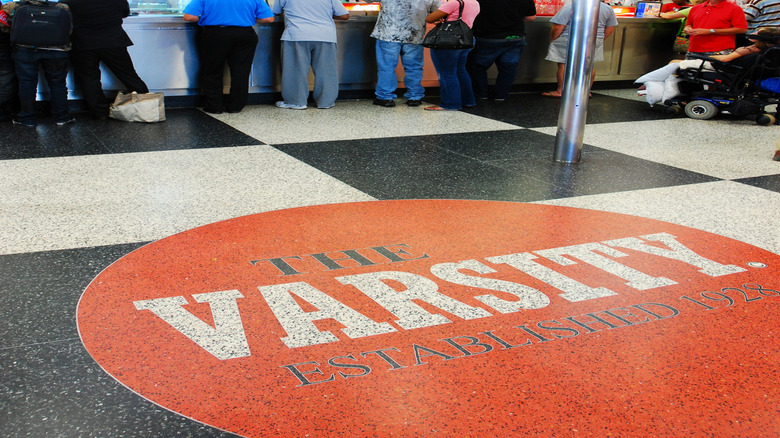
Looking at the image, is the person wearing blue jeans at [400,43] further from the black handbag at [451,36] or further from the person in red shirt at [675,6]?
the person in red shirt at [675,6]

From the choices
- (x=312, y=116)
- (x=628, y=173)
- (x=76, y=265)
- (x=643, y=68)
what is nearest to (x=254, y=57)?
(x=312, y=116)

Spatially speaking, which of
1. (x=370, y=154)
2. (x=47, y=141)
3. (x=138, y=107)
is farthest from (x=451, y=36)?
(x=47, y=141)

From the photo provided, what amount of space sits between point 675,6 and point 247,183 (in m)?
8.54

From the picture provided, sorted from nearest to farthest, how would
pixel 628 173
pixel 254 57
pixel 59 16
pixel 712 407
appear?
pixel 712 407 < pixel 628 173 < pixel 59 16 < pixel 254 57

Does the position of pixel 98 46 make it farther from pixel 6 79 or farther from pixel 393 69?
pixel 393 69

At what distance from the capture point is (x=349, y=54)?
8.56 meters

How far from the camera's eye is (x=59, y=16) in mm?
6098

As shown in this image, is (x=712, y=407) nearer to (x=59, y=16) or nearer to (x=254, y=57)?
(x=59, y=16)

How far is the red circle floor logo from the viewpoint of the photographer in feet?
6.75

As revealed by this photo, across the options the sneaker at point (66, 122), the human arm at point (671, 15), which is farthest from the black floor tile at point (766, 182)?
the sneaker at point (66, 122)

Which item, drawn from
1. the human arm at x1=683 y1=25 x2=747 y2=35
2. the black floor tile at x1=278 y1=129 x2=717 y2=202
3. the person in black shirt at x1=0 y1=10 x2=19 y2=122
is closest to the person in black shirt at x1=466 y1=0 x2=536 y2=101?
the human arm at x1=683 y1=25 x2=747 y2=35

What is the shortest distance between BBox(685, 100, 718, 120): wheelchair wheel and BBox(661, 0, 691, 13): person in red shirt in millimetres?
3330

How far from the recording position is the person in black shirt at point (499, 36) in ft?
26.5

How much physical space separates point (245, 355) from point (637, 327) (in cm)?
143
